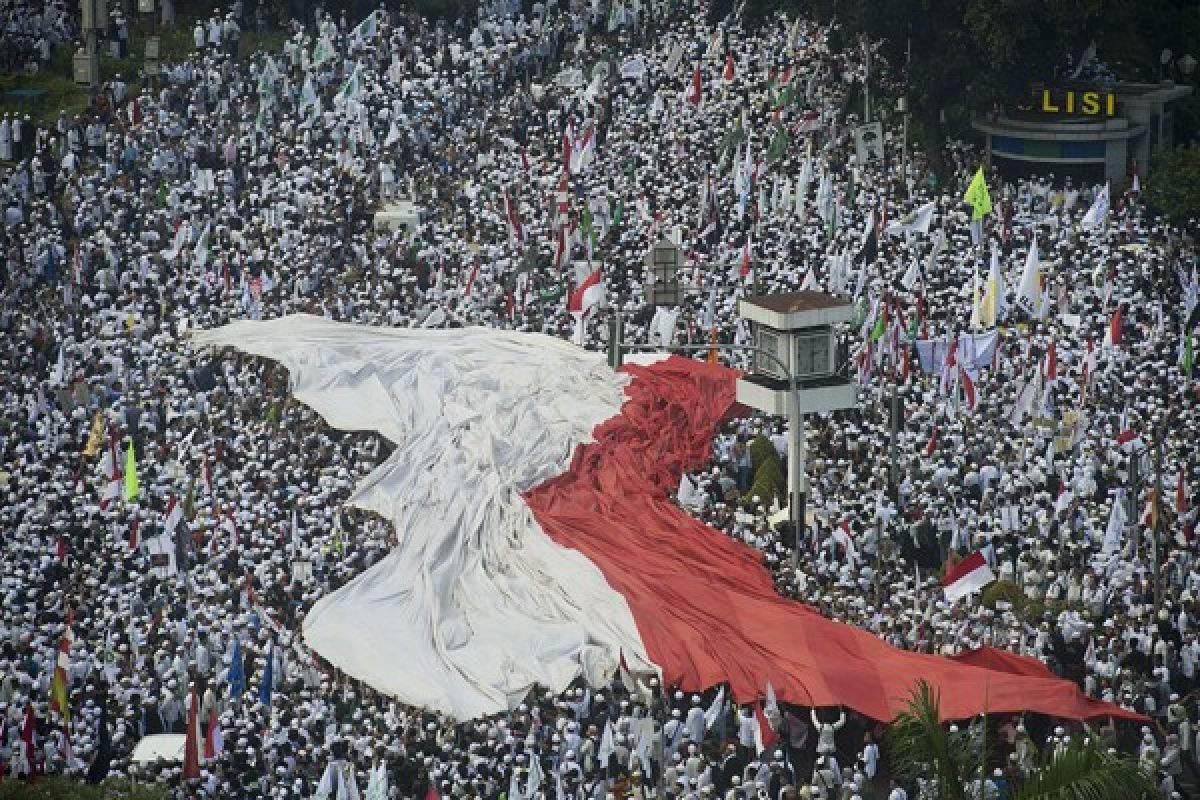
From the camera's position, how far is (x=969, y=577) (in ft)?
161

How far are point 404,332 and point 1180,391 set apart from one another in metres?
14.4

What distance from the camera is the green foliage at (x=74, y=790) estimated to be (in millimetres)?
42438

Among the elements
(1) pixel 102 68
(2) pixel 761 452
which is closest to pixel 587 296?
(2) pixel 761 452

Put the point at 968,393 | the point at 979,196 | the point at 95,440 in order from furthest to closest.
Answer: the point at 979,196 < the point at 95,440 < the point at 968,393

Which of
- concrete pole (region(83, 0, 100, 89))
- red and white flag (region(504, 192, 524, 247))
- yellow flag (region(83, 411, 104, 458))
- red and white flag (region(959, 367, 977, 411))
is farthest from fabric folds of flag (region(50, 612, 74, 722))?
concrete pole (region(83, 0, 100, 89))

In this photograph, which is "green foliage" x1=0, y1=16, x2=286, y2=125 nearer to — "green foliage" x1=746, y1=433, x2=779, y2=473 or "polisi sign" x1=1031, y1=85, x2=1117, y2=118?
"polisi sign" x1=1031, y1=85, x2=1117, y2=118

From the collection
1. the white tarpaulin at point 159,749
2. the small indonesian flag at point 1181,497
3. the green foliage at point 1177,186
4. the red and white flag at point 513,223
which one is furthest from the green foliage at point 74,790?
the green foliage at point 1177,186

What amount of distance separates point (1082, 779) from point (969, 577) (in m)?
10.6

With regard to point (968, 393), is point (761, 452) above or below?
below

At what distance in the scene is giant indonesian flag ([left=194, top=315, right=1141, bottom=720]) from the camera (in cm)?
4775

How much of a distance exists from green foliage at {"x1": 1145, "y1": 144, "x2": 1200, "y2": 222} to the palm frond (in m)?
28.9

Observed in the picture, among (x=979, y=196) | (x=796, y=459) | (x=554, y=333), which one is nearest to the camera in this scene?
(x=796, y=459)

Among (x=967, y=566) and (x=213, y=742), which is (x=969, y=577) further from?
(x=213, y=742)

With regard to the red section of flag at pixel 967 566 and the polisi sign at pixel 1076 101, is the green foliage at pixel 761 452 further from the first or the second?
the polisi sign at pixel 1076 101
